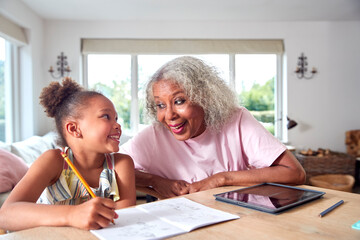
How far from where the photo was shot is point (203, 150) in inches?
53.1

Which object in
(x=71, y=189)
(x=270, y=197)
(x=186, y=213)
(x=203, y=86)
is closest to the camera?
(x=186, y=213)

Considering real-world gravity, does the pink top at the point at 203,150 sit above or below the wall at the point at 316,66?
below

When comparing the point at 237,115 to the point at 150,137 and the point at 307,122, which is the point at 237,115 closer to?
the point at 150,137

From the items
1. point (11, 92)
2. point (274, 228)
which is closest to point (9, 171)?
point (274, 228)

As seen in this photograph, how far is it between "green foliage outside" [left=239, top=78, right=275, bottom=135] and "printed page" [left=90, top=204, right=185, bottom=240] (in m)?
4.45

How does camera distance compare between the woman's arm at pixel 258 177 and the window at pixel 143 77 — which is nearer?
the woman's arm at pixel 258 177

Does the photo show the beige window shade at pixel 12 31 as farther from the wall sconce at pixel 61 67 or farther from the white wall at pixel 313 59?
the white wall at pixel 313 59

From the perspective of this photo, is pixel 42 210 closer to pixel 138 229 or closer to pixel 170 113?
pixel 138 229

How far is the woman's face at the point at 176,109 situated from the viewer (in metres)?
1.24

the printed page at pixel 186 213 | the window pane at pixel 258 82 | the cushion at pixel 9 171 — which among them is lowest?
the cushion at pixel 9 171

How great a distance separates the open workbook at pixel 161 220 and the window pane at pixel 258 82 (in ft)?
14.2

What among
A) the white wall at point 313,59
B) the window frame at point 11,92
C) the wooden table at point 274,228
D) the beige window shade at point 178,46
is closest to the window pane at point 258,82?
the beige window shade at point 178,46

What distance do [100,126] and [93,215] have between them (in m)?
0.48

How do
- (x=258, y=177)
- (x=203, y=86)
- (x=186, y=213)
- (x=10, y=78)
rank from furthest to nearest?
(x=10, y=78) < (x=203, y=86) < (x=258, y=177) < (x=186, y=213)
